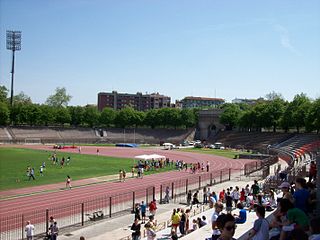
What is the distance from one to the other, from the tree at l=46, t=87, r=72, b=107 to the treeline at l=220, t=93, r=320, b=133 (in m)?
67.4

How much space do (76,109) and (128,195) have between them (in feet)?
315

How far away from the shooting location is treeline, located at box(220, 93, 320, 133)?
78.1 meters

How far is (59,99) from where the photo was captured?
152 metres

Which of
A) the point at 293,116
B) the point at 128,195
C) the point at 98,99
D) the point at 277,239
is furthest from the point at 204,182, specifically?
the point at 98,99

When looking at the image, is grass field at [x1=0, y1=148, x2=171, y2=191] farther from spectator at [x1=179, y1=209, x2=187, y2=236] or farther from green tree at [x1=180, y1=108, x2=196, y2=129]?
green tree at [x1=180, y1=108, x2=196, y2=129]

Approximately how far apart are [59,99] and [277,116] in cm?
8742

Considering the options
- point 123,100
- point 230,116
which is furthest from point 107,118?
point 123,100

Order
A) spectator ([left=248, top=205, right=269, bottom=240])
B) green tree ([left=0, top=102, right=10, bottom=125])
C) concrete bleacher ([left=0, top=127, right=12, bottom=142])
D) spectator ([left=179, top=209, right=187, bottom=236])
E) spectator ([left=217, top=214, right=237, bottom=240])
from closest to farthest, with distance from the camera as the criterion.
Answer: spectator ([left=217, top=214, right=237, bottom=240]), spectator ([left=248, top=205, right=269, bottom=240]), spectator ([left=179, top=209, right=187, bottom=236]), concrete bleacher ([left=0, top=127, right=12, bottom=142]), green tree ([left=0, top=102, right=10, bottom=125])

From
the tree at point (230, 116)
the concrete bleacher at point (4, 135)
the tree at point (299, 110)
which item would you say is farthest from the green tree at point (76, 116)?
the tree at point (299, 110)

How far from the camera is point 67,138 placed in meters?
106

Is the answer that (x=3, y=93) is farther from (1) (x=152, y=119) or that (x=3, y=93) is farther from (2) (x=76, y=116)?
(1) (x=152, y=119)

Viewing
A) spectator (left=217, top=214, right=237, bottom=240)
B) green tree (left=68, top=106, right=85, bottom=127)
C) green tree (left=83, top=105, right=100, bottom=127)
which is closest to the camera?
spectator (left=217, top=214, right=237, bottom=240)

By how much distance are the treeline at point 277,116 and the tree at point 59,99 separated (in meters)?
67.4

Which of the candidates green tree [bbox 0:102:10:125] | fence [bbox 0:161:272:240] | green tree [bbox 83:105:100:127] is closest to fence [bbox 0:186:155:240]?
fence [bbox 0:161:272:240]
